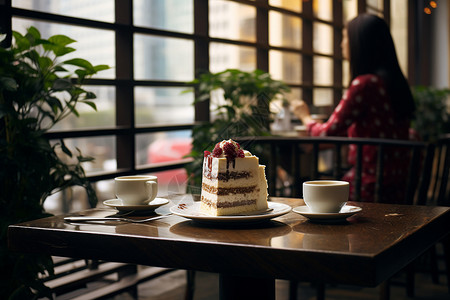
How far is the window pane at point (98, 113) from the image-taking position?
3.15 meters

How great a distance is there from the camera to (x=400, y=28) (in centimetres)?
849

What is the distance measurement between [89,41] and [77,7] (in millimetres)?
196

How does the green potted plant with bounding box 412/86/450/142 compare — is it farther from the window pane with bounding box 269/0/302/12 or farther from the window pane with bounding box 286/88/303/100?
the window pane with bounding box 269/0/302/12

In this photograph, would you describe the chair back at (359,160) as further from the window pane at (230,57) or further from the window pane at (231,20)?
the window pane at (231,20)

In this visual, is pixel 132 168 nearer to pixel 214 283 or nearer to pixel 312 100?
pixel 214 283

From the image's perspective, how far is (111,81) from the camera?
326 centimetres

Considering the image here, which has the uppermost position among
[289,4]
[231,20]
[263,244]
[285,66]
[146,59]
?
[289,4]

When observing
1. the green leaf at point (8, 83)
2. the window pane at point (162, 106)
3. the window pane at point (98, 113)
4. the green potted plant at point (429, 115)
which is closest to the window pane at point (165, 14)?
the window pane at point (162, 106)

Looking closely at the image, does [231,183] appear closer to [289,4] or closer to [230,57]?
[230,57]

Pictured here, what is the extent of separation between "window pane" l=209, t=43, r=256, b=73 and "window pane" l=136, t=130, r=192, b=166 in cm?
68

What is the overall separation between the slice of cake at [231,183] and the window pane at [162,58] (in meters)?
2.33

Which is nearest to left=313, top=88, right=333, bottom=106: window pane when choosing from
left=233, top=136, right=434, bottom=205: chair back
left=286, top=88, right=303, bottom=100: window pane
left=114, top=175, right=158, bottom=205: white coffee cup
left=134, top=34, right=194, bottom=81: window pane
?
left=286, top=88, right=303, bottom=100: window pane

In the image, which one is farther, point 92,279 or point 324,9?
point 324,9

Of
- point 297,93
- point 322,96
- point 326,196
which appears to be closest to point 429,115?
point 322,96
